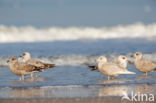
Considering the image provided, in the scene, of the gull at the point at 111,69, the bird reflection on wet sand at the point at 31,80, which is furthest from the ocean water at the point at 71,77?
the gull at the point at 111,69

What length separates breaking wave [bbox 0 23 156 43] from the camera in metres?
27.1

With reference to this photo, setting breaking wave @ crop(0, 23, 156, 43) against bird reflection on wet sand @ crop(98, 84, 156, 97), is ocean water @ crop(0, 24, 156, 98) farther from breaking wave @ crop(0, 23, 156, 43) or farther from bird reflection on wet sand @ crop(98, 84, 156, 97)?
breaking wave @ crop(0, 23, 156, 43)

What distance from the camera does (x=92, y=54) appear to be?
1694cm

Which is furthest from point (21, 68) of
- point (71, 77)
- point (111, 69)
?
point (111, 69)

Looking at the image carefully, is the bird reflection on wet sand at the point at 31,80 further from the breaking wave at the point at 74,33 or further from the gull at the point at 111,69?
the breaking wave at the point at 74,33

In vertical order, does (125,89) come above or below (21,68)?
below

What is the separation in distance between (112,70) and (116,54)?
6141 millimetres

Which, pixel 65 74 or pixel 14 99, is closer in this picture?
pixel 14 99

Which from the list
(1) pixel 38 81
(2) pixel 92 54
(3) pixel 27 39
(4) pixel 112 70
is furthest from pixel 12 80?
(3) pixel 27 39

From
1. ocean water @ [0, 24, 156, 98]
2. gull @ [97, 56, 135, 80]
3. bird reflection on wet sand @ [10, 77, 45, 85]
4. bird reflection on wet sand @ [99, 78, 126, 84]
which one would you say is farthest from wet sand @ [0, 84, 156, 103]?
gull @ [97, 56, 135, 80]

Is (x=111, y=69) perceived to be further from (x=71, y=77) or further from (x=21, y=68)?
(x=21, y=68)

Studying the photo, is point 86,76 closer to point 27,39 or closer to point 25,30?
point 27,39

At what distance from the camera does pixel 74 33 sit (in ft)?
97.9

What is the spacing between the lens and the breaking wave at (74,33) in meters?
27.1
